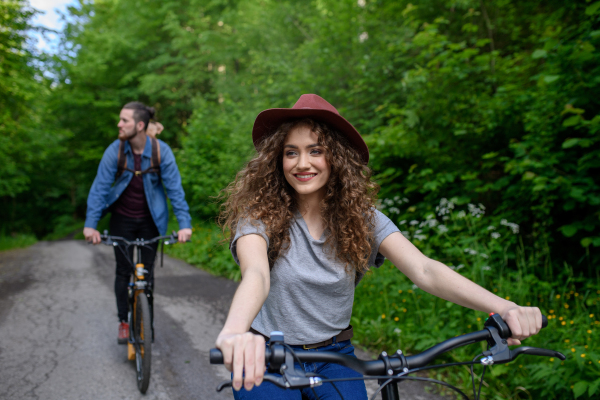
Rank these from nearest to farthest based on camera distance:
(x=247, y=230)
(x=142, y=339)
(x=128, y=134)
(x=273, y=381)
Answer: (x=273, y=381) → (x=247, y=230) → (x=142, y=339) → (x=128, y=134)

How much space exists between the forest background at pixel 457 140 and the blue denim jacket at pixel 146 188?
0.72m

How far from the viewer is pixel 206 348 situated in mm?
4246

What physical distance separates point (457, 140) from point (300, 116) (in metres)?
4.38

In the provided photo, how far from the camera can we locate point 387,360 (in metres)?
1.22

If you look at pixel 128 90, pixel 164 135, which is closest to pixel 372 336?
pixel 164 135

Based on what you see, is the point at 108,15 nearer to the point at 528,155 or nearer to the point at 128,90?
the point at 128,90

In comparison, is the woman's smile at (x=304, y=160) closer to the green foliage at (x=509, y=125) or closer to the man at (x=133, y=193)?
the man at (x=133, y=193)

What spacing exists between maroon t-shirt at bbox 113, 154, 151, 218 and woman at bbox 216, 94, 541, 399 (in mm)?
2127

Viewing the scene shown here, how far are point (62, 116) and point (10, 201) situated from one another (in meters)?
10.4

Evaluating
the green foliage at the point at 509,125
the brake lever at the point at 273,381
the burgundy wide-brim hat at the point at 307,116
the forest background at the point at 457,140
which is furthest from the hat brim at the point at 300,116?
the green foliage at the point at 509,125

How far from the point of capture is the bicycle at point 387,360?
40.9 inches

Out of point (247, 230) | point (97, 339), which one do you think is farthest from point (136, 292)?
point (247, 230)

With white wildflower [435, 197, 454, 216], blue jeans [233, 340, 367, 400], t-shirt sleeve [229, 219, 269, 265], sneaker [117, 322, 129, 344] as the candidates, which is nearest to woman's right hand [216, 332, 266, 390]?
blue jeans [233, 340, 367, 400]

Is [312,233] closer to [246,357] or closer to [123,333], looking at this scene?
[246,357]
